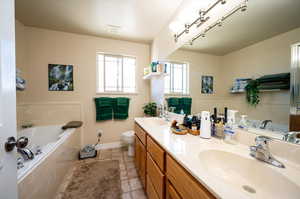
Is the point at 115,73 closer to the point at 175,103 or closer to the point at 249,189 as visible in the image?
the point at 175,103

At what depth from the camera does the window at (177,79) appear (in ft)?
5.04

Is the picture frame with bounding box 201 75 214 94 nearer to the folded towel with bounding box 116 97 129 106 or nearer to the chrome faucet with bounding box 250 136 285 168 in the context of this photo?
the chrome faucet with bounding box 250 136 285 168

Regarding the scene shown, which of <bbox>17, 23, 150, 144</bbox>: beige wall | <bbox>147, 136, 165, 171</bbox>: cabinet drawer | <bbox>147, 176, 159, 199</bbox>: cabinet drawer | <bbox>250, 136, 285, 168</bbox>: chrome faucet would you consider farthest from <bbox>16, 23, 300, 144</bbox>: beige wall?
<bbox>147, 176, 159, 199</bbox>: cabinet drawer

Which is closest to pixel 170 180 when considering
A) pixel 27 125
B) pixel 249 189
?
pixel 249 189

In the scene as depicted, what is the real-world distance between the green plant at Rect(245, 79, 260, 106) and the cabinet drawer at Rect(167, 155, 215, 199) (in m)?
0.74

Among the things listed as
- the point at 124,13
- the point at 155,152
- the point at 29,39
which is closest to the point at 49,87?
the point at 29,39

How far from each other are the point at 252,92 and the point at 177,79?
94cm

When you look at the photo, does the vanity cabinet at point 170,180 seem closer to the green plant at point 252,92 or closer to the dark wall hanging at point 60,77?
the green plant at point 252,92

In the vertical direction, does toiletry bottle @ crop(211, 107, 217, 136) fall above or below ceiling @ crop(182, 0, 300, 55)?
below

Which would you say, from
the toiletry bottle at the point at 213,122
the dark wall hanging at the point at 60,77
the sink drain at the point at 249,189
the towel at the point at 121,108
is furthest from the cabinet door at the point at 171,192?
A: the dark wall hanging at the point at 60,77

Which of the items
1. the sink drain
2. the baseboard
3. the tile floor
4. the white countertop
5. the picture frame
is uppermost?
the picture frame

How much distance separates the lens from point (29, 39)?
2129 mm

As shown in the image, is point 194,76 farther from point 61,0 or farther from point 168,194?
point 61,0

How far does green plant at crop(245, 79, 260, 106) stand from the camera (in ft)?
2.77
